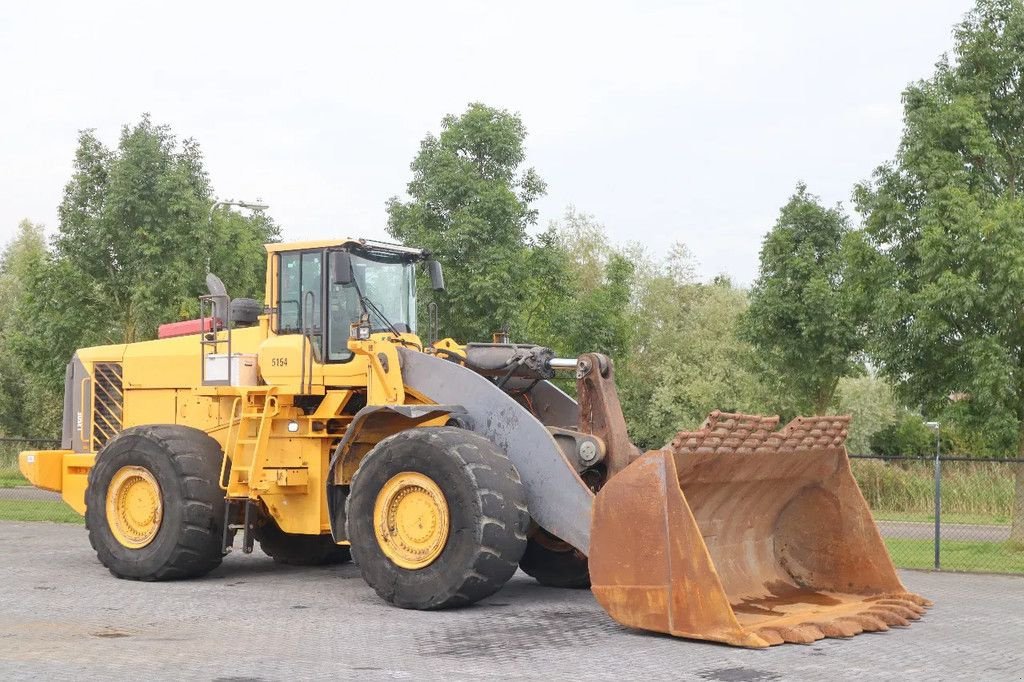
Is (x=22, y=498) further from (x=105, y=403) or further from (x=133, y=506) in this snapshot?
(x=133, y=506)

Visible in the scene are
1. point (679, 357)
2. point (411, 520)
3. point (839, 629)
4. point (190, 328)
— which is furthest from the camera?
point (679, 357)

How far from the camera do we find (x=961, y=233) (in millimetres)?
17828

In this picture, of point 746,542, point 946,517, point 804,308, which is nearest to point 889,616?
point 746,542

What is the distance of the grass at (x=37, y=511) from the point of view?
23859 mm

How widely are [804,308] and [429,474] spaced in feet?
52.2

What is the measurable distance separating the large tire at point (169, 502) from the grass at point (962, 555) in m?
8.61

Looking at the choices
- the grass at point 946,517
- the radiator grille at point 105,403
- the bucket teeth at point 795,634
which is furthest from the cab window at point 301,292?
the grass at point 946,517

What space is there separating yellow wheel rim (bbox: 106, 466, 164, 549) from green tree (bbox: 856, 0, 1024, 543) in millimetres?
10282

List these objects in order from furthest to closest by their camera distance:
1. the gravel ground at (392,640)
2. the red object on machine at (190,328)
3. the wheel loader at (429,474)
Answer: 1. the red object on machine at (190,328)
2. the wheel loader at (429,474)
3. the gravel ground at (392,640)

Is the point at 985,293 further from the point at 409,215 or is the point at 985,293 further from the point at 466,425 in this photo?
the point at 409,215

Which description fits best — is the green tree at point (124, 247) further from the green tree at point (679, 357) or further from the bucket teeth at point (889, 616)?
the green tree at point (679, 357)

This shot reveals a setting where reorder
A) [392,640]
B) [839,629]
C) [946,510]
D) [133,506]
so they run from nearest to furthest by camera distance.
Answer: [392,640]
[839,629]
[133,506]
[946,510]

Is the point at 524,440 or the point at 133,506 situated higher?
the point at 524,440

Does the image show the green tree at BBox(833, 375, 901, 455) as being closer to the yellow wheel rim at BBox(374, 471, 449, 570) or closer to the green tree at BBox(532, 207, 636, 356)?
the green tree at BBox(532, 207, 636, 356)
